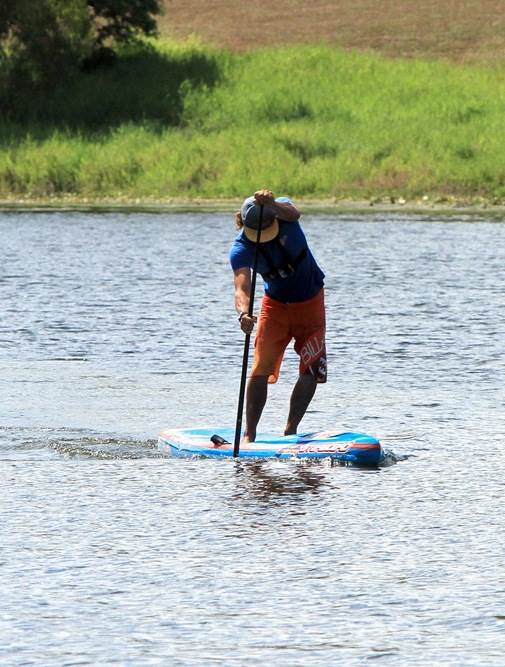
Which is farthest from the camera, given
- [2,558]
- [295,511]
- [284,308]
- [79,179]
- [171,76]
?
[171,76]

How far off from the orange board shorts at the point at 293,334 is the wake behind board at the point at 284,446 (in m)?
0.45

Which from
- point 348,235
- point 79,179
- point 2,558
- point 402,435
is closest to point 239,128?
→ point 79,179

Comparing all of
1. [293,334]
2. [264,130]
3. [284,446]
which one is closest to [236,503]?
[284,446]

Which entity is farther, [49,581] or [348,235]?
[348,235]

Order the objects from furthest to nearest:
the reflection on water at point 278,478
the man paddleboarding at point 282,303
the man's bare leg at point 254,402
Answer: the man's bare leg at point 254,402 < the man paddleboarding at point 282,303 < the reflection on water at point 278,478

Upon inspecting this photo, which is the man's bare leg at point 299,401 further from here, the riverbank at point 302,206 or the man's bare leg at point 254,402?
A: the riverbank at point 302,206

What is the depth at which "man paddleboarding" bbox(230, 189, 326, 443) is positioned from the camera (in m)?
11.1

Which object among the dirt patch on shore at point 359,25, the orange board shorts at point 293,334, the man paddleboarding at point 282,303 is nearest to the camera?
the man paddleboarding at point 282,303

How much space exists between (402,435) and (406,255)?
18.3 meters

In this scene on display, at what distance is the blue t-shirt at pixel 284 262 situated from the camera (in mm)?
11156

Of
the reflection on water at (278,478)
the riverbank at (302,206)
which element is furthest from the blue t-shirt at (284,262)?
the riverbank at (302,206)

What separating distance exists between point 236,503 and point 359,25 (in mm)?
57247

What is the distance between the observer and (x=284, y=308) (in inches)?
450

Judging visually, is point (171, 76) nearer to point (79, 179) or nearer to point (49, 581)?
point (79, 179)
